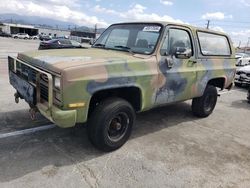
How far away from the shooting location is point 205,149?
4.87m

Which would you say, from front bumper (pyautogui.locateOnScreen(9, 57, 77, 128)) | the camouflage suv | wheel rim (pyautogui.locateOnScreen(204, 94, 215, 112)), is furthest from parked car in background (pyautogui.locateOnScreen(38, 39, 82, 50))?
front bumper (pyautogui.locateOnScreen(9, 57, 77, 128))

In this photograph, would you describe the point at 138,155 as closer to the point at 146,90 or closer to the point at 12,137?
the point at 146,90

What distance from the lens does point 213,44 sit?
6270 mm

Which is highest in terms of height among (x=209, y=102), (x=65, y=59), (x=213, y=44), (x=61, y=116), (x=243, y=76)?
(x=213, y=44)

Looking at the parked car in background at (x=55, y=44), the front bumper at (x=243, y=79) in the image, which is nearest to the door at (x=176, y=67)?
the front bumper at (x=243, y=79)

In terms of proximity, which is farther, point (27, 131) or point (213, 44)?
point (213, 44)

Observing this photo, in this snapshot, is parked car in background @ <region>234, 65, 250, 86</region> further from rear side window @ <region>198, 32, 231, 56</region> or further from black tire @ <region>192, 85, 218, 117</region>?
black tire @ <region>192, 85, 218, 117</region>

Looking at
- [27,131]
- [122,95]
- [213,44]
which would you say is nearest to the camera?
[122,95]

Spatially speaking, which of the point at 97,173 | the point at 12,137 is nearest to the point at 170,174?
the point at 97,173

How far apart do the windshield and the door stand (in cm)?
20

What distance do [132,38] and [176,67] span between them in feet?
3.08

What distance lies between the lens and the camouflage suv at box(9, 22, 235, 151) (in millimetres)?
3680

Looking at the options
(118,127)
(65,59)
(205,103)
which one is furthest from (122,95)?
(205,103)

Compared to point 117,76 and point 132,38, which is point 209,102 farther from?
point 117,76
